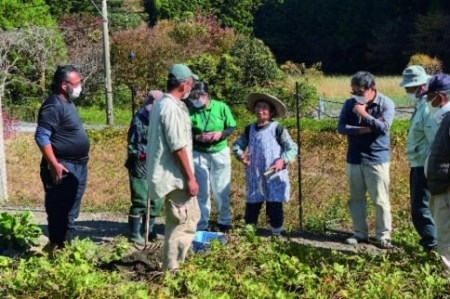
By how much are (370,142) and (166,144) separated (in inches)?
95.1

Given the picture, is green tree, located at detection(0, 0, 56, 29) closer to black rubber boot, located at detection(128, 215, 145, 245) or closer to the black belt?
black rubber boot, located at detection(128, 215, 145, 245)

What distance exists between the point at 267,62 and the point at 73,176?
16.0 metres

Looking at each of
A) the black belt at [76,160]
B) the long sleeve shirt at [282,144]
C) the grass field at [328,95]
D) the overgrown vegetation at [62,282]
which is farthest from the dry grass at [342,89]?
the overgrown vegetation at [62,282]

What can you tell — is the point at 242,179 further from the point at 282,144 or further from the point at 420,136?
the point at 420,136

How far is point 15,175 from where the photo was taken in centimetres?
1312

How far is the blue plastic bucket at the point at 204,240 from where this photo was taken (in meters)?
6.41

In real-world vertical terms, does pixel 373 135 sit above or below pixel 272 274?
above

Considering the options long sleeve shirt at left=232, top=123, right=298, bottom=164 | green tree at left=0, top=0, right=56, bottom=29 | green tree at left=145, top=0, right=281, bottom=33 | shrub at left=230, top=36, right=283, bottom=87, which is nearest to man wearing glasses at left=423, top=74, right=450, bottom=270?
long sleeve shirt at left=232, top=123, right=298, bottom=164

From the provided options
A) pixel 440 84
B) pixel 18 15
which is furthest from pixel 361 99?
pixel 18 15

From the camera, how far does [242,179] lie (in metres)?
11.6

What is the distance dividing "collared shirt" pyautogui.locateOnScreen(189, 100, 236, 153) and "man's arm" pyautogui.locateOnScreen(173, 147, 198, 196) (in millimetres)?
2047

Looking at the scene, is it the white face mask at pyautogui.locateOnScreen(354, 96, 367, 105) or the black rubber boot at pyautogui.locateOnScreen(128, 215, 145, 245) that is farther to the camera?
the black rubber boot at pyautogui.locateOnScreen(128, 215, 145, 245)

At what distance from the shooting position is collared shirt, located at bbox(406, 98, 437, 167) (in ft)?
21.4

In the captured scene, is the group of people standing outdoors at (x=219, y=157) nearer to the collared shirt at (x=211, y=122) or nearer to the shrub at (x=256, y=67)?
the collared shirt at (x=211, y=122)
